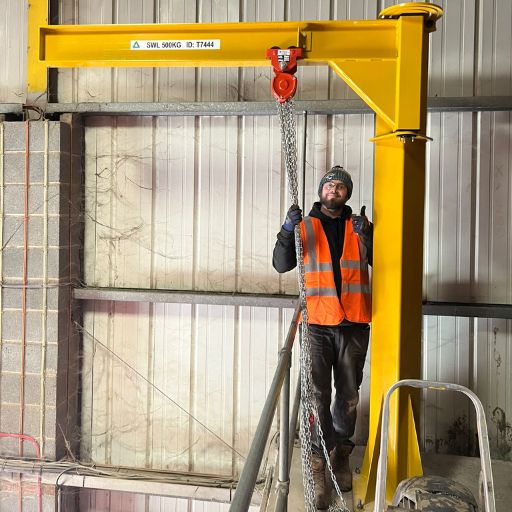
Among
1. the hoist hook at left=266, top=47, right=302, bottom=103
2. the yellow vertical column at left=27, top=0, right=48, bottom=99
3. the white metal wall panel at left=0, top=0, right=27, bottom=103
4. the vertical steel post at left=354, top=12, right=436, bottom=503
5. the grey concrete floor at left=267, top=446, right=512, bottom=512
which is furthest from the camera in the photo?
the white metal wall panel at left=0, top=0, right=27, bottom=103

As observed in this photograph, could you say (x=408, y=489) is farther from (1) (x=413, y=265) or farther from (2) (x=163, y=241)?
(2) (x=163, y=241)

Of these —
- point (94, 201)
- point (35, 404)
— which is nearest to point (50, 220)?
point (94, 201)

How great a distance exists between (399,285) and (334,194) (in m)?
0.77

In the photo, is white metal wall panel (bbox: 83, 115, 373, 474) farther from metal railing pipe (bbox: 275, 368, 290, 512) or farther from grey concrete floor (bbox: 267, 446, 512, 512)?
metal railing pipe (bbox: 275, 368, 290, 512)

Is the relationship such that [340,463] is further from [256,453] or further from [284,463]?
[256,453]

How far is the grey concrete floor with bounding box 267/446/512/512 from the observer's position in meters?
3.32

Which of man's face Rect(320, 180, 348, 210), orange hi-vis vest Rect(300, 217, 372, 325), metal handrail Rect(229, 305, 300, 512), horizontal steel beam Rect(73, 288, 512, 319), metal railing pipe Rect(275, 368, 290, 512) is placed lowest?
metal railing pipe Rect(275, 368, 290, 512)

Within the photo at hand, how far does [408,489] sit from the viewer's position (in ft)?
7.46

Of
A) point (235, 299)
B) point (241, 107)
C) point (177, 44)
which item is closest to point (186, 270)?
point (235, 299)

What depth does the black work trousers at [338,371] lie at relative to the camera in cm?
337

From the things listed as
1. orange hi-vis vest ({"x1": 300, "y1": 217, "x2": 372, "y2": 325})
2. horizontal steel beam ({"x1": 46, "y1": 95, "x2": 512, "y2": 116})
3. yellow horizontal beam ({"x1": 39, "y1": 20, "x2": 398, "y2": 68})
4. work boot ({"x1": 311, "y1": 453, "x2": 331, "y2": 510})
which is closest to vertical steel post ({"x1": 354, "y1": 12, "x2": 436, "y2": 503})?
orange hi-vis vest ({"x1": 300, "y1": 217, "x2": 372, "y2": 325})

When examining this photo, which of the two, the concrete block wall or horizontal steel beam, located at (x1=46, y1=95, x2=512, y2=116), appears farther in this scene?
the concrete block wall

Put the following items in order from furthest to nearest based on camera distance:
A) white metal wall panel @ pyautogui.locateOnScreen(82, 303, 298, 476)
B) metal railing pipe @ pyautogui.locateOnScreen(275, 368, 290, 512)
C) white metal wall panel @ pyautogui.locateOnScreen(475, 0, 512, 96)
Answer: white metal wall panel @ pyautogui.locateOnScreen(82, 303, 298, 476) → white metal wall panel @ pyautogui.locateOnScreen(475, 0, 512, 96) → metal railing pipe @ pyautogui.locateOnScreen(275, 368, 290, 512)

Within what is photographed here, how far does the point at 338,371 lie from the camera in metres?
3.46
